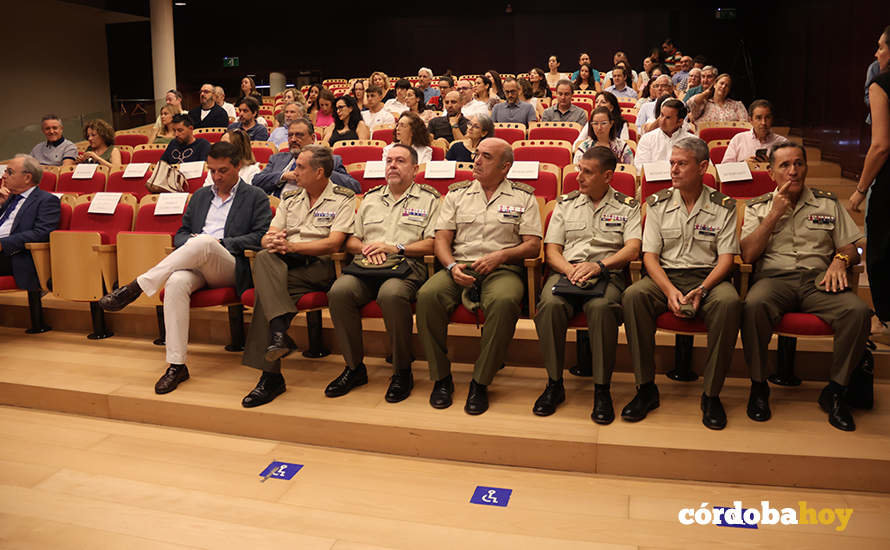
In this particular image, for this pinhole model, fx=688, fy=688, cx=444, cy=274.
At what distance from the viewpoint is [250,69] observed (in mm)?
13195

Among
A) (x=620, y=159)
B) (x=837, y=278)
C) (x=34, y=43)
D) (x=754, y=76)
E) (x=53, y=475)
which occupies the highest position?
(x=34, y=43)

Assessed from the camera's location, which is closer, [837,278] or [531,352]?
[837,278]

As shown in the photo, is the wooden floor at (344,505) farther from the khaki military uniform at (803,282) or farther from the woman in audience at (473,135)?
the woman in audience at (473,135)

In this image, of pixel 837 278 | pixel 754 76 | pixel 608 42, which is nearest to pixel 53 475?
pixel 837 278

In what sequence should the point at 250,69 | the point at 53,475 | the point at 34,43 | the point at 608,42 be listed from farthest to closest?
the point at 250,69, the point at 608,42, the point at 34,43, the point at 53,475

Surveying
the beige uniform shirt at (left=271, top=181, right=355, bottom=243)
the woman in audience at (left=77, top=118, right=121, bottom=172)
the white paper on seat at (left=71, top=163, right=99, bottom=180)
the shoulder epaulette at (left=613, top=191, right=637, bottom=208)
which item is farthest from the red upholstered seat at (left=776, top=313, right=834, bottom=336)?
the woman in audience at (left=77, top=118, right=121, bottom=172)

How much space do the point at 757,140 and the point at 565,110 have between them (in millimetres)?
1919

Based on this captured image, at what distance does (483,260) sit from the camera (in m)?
2.72

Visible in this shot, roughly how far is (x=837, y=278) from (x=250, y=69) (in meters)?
12.5

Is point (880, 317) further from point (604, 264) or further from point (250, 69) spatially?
point (250, 69)

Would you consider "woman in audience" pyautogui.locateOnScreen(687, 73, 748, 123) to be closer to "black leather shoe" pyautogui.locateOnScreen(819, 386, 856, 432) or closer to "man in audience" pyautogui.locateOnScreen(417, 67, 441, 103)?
"black leather shoe" pyautogui.locateOnScreen(819, 386, 856, 432)

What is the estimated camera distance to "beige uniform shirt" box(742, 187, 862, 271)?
8.46ft

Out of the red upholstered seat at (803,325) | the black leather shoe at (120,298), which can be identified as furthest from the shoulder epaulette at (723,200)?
the black leather shoe at (120,298)

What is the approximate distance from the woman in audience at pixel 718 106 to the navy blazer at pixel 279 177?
2.70 metres
